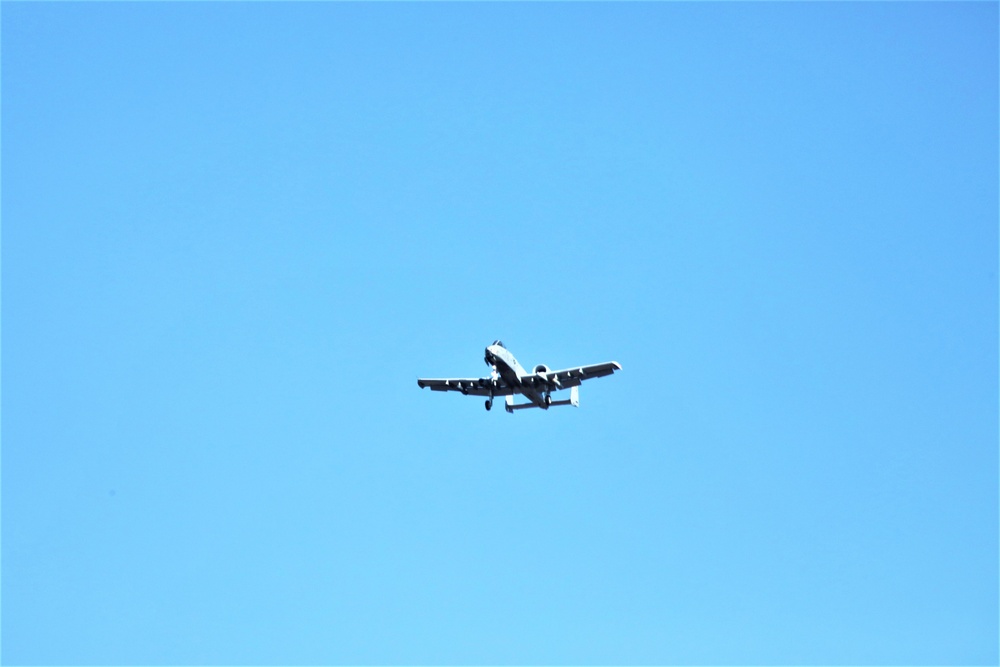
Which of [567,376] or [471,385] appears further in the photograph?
[471,385]

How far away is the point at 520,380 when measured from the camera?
88.8m

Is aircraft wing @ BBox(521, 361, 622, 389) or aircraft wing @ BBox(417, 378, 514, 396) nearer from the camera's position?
aircraft wing @ BBox(521, 361, 622, 389)

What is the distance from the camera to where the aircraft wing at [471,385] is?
9012cm

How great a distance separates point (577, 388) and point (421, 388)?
11.3 metres

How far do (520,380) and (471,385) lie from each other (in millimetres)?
4832

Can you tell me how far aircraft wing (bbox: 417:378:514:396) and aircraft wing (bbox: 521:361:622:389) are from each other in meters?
2.04

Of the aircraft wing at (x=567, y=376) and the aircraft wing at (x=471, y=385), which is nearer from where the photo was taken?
the aircraft wing at (x=567, y=376)

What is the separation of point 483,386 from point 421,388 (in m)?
5.57

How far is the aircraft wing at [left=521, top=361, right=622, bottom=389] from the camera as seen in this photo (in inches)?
3457

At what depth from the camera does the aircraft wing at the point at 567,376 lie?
288ft

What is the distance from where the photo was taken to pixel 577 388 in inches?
3637

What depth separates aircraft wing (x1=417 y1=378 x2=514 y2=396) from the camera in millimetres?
90125

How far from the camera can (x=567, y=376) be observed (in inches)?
3497

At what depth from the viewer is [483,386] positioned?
91.3 m
